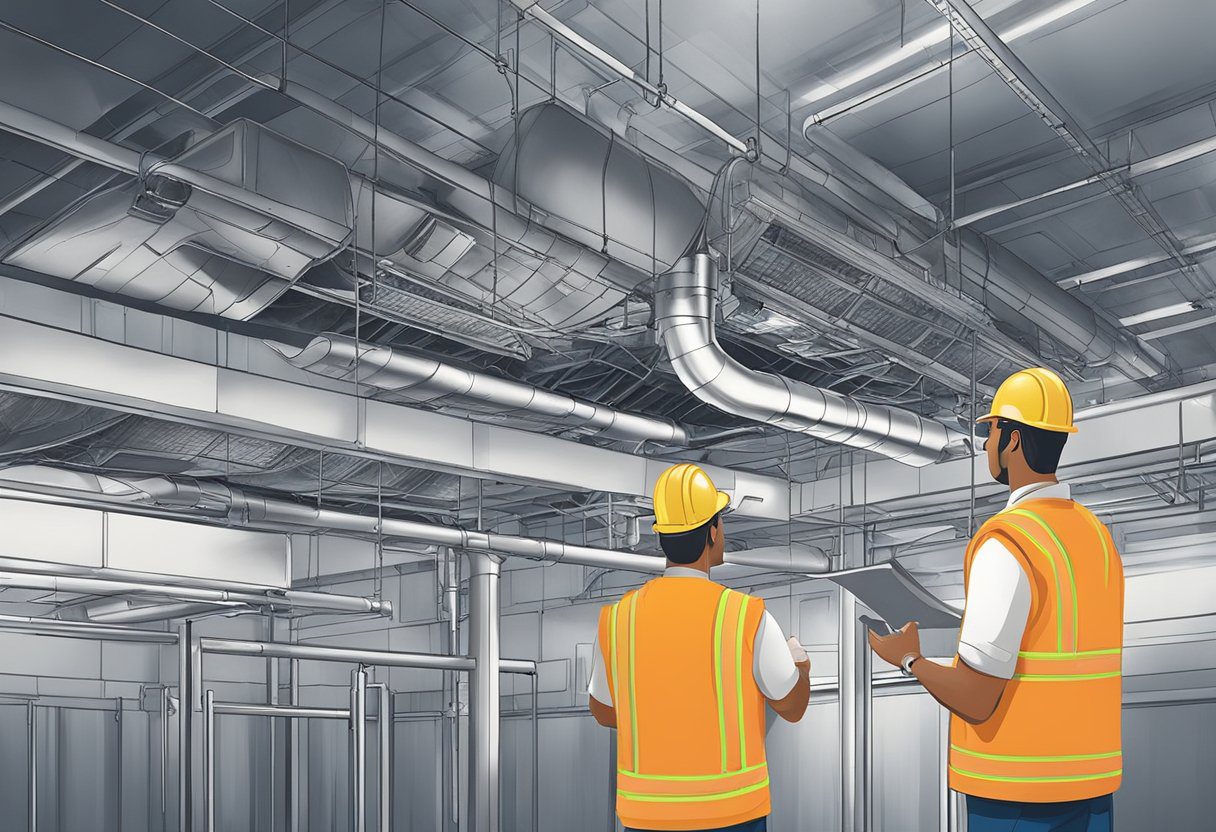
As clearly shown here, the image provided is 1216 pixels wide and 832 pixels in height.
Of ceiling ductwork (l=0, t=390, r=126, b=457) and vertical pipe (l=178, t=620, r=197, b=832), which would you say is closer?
vertical pipe (l=178, t=620, r=197, b=832)

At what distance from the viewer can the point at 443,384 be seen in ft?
21.1

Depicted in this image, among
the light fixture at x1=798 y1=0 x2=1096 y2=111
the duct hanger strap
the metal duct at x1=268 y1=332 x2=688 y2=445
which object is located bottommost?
the metal duct at x1=268 y1=332 x2=688 y2=445

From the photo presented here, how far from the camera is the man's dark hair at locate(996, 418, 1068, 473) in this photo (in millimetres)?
2346

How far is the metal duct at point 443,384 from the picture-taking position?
6.03 m

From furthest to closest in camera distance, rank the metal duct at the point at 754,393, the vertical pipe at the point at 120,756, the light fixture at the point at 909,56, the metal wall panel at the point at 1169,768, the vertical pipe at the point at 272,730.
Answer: the vertical pipe at the point at 272,730
the vertical pipe at the point at 120,756
the metal wall panel at the point at 1169,768
the metal duct at the point at 754,393
the light fixture at the point at 909,56

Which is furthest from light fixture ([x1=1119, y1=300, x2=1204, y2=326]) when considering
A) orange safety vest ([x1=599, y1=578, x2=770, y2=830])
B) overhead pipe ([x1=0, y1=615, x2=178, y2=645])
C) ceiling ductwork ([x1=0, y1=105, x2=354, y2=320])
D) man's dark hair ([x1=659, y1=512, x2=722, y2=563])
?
overhead pipe ([x1=0, y1=615, x2=178, y2=645])

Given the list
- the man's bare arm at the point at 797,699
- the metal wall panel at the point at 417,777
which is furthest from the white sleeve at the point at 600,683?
the metal wall panel at the point at 417,777

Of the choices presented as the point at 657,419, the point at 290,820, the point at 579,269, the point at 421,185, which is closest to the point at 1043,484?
the point at 579,269

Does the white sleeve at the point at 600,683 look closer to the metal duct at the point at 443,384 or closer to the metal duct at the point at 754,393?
the metal duct at the point at 754,393

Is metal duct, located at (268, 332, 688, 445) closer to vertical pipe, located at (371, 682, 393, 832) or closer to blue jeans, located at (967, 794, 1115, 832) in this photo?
vertical pipe, located at (371, 682, 393, 832)

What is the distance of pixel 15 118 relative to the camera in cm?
366

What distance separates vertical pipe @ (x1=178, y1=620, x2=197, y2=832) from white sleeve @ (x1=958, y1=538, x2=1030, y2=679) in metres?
4.08

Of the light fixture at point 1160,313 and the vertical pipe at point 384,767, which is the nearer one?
the light fixture at point 1160,313

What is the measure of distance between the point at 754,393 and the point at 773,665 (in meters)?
3.20
